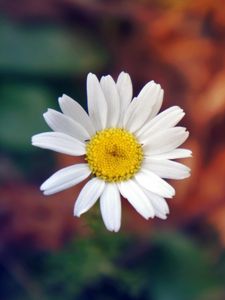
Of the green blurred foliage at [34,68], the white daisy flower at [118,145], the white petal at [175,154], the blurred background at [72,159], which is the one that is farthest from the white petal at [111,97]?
the green blurred foliage at [34,68]

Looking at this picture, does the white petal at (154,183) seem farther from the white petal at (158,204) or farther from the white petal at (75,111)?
the white petal at (75,111)

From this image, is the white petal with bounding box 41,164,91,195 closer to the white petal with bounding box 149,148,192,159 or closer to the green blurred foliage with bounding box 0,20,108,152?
the white petal with bounding box 149,148,192,159

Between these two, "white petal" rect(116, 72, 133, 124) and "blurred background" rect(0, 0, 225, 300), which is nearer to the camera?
"white petal" rect(116, 72, 133, 124)

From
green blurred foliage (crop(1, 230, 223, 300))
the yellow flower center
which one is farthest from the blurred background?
the yellow flower center

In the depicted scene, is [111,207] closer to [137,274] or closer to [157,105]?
[157,105]

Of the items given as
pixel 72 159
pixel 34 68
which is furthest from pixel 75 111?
pixel 34 68

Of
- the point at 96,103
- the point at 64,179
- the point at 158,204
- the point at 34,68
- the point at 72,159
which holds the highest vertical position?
the point at 34,68
